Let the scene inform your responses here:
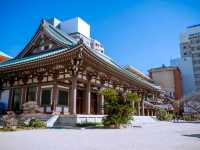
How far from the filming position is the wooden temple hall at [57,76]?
1789 centimetres

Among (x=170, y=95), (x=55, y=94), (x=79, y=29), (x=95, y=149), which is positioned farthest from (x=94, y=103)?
(x=170, y=95)

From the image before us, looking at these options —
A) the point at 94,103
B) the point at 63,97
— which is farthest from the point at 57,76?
the point at 94,103

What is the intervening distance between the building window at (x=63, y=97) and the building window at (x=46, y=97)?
1040 mm

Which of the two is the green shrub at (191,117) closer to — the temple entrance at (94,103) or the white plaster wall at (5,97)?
the temple entrance at (94,103)

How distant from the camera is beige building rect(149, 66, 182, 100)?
56969 mm

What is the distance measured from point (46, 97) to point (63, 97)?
1.64m

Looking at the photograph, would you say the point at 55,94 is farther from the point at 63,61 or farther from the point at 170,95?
the point at 170,95

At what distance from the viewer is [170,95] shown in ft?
185

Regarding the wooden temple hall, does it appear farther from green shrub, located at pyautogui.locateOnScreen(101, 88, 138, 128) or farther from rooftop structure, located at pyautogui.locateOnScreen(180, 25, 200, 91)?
rooftop structure, located at pyautogui.locateOnScreen(180, 25, 200, 91)

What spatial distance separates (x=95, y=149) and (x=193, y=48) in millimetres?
66016

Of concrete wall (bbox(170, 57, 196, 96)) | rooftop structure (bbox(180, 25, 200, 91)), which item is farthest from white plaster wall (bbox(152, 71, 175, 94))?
rooftop structure (bbox(180, 25, 200, 91))

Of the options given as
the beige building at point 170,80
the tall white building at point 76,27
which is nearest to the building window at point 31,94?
the tall white building at point 76,27

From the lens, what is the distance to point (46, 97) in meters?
20.4

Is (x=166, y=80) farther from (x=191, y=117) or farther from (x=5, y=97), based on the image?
(x=5, y=97)
